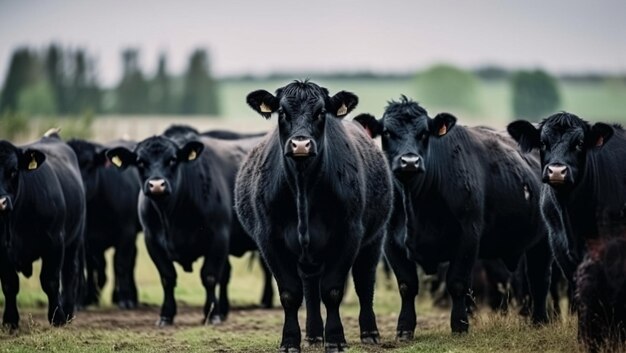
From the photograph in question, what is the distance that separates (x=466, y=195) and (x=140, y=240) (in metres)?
18.9

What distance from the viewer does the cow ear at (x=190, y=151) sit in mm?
15570

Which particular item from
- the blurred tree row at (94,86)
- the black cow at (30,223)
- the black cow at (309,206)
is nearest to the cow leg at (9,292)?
the black cow at (30,223)

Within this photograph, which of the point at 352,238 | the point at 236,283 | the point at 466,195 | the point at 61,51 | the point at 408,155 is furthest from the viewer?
the point at 61,51

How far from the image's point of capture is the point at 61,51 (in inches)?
4161

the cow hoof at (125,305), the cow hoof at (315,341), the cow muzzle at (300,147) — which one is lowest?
the cow hoof at (125,305)

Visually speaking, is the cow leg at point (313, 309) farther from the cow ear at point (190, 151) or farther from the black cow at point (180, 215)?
the cow ear at point (190, 151)

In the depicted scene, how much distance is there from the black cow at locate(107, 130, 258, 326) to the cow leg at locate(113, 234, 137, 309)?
246 centimetres

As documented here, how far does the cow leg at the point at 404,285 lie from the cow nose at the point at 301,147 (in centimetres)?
281

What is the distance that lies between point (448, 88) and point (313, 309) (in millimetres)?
101578

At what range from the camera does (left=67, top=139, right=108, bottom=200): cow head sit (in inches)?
712

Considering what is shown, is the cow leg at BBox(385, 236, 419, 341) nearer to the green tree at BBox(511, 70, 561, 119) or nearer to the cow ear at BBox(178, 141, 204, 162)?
the cow ear at BBox(178, 141, 204, 162)

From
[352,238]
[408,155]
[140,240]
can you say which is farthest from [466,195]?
[140,240]

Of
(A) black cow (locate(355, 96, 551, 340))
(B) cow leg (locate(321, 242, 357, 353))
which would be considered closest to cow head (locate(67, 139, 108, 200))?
(A) black cow (locate(355, 96, 551, 340))

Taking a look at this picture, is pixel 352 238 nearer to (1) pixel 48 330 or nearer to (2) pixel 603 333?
(2) pixel 603 333
